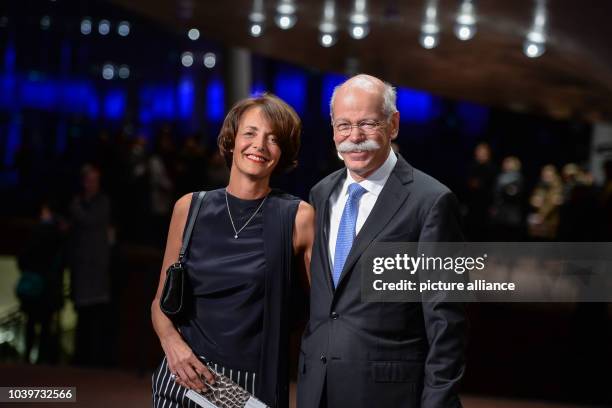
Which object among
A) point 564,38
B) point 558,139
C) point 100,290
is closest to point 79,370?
point 100,290

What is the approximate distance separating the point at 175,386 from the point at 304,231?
602mm

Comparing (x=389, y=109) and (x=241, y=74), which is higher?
(x=241, y=74)

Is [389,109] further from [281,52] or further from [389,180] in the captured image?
[281,52]

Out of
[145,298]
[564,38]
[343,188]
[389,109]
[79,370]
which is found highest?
[564,38]

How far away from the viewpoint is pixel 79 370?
6.15m

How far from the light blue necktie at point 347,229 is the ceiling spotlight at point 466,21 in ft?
17.3

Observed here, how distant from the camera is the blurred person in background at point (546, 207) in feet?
35.6

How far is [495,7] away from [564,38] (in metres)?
1.12

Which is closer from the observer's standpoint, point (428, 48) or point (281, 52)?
point (428, 48)

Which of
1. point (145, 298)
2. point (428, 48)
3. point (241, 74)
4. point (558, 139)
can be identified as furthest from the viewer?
point (558, 139)

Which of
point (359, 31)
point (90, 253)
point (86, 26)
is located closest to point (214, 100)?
point (86, 26)

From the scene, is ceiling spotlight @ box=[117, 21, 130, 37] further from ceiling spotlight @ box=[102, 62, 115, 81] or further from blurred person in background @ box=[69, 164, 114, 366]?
blurred person in background @ box=[69, 164, 114, 366]

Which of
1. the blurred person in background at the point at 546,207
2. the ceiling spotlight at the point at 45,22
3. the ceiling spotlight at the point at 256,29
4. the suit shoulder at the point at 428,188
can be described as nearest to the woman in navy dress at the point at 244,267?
the suit shoulder at the point at 428,188

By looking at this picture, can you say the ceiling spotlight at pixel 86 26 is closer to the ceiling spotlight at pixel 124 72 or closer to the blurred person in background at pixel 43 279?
the ceiling spotlight at pixel 124 72
